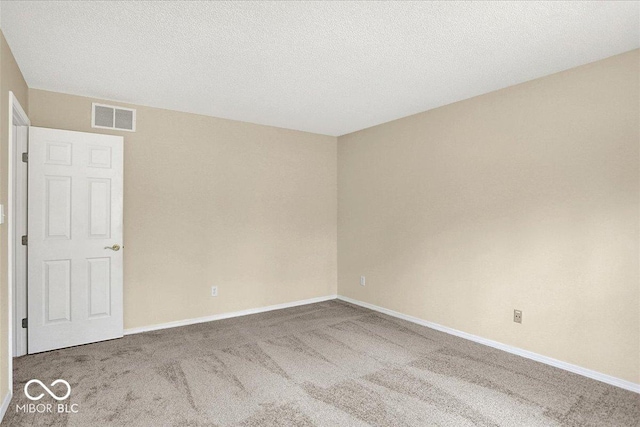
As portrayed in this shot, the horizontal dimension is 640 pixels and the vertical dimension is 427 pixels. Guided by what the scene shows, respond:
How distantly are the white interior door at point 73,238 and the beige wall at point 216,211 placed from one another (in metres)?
0.20

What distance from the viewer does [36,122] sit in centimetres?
331

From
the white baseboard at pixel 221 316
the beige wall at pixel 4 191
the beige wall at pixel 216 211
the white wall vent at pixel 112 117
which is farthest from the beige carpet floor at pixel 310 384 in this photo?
the white wall vent at pixel 112 117

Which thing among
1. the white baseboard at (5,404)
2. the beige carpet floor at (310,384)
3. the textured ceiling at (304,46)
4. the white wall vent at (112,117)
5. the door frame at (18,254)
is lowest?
the beige carpet floor at (310,384)

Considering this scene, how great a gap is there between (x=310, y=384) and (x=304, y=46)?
100 inches

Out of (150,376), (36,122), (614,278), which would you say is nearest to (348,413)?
(150,376)

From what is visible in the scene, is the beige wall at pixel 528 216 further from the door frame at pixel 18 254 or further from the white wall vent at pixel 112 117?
the door frame at pixel 18 254

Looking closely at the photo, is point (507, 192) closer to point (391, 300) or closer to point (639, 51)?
point (639, 51)

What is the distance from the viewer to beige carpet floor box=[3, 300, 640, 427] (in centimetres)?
221

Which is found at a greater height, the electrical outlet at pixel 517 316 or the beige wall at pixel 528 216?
the beige wall at pixel 528 216

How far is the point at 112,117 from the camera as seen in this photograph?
3.67m

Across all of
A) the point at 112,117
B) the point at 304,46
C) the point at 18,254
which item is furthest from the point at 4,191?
the point at 304,46

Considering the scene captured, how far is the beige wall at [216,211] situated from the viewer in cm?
378

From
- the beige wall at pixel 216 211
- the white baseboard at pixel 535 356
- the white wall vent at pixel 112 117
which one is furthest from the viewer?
the beige wall at pixel 216 211

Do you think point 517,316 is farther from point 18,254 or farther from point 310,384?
point 18,254
